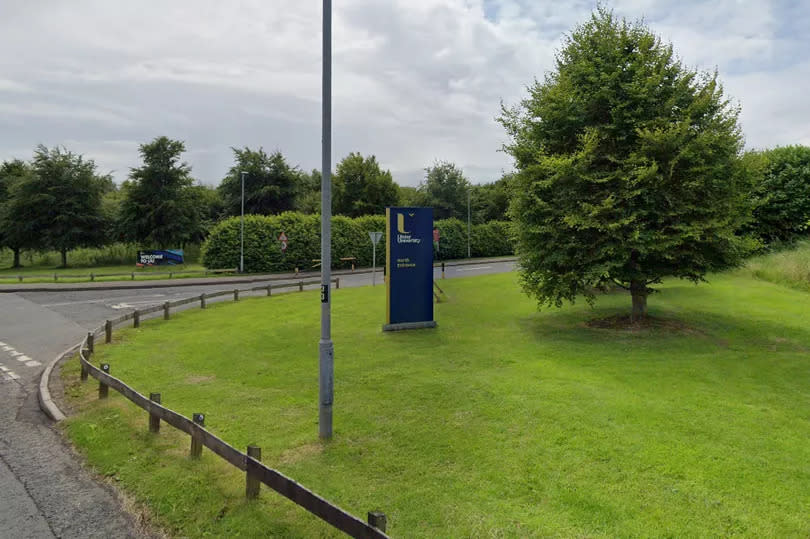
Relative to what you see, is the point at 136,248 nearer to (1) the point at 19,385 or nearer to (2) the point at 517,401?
(1) the point at 19,385

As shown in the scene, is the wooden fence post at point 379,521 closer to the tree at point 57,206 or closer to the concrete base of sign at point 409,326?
the concrete base of sign at point 409,326

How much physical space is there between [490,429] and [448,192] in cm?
5763

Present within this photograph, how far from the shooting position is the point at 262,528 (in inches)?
212

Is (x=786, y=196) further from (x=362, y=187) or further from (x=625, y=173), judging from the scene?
(x=362, y=187)

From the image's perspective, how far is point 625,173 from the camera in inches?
550

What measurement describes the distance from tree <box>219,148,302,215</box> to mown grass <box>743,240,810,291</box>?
46301mm

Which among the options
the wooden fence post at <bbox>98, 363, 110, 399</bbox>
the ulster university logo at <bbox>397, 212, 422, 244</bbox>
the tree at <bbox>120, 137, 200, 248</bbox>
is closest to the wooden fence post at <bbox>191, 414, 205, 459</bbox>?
the wooden fence post at <bbox>98, 363, 110, 399</bbox>

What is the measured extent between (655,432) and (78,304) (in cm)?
2317

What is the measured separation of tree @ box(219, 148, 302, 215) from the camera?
2327 inches

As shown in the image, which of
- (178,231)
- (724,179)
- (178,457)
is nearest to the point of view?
A: (178,457)

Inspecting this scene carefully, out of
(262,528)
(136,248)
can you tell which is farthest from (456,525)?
(136,248)

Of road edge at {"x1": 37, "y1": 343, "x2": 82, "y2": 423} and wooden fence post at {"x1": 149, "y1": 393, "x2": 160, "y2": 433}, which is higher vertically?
wooden fence post at {"x1": 149, "y1": 393, "x2": 160, "y2": 433}

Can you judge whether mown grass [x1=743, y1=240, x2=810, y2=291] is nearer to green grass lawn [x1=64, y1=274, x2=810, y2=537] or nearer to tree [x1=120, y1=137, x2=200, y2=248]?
green grass lawn [x1=64, y1=274, x2=810, y2=537]

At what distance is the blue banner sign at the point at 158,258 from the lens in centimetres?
4572
